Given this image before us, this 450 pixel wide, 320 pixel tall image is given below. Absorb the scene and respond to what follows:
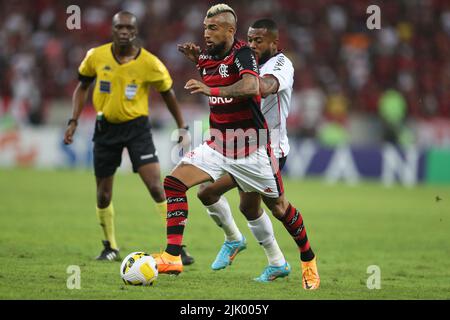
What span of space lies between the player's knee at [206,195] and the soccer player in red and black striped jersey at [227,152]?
698mm

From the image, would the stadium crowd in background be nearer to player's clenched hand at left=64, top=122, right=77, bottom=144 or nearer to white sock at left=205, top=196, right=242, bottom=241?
player's clenched hand at left=64, top=122, right=77, bottom=144

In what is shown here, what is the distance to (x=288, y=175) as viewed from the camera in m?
22.4

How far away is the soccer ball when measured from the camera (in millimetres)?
7164

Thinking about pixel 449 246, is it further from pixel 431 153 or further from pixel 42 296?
pixel 431 153

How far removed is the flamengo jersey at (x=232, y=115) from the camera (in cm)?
747

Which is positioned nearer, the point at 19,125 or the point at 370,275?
the point at 370,275

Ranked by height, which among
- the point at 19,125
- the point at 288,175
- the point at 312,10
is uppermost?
the point at 312,10

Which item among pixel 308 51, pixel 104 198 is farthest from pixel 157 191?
pixel 308 51

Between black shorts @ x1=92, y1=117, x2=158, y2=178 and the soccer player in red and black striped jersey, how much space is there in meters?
1.74

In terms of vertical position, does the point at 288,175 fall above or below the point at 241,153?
below

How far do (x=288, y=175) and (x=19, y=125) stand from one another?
732 cm

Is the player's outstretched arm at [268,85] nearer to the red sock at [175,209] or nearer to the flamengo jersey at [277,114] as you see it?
the flamengo jersey at [277,114]
